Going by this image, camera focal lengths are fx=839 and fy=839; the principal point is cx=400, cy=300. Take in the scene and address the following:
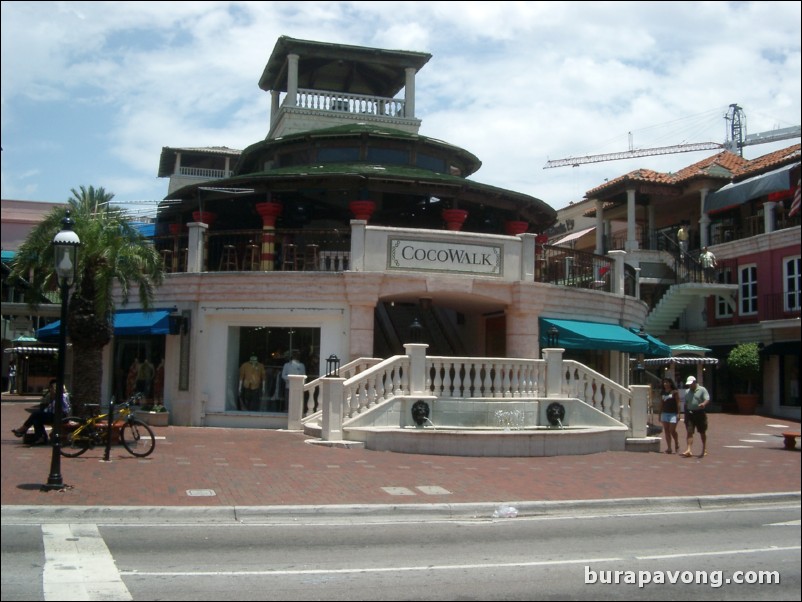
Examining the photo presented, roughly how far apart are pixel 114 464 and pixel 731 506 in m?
9.94

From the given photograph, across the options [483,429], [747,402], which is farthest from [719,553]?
[747,402]

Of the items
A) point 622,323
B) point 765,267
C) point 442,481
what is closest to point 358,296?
point 442,481

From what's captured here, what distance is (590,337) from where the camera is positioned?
21438 mm

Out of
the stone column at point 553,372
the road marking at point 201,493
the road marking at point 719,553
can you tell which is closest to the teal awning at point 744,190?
the stone column at point 553,372

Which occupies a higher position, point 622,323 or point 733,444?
point 622,323

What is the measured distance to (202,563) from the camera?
8.20 meters

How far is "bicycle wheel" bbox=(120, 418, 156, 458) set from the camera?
1503 centimetres

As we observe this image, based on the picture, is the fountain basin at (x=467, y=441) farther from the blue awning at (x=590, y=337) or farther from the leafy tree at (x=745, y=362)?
the leafy tree at (x=745, y=362)

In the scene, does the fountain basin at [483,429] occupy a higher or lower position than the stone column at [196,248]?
lower

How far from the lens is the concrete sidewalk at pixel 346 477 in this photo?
11.4 m

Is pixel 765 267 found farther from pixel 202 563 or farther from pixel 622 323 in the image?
pixel 202 563

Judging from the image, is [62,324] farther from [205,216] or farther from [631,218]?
[631,218]

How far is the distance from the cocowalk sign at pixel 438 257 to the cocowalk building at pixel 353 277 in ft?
0.11

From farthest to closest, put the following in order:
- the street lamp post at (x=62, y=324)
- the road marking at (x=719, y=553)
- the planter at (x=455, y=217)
A: the planter at (x=455, y=217) < the street lamp post at (x=62, y=324) < the road marking at (x=719, y=553)
